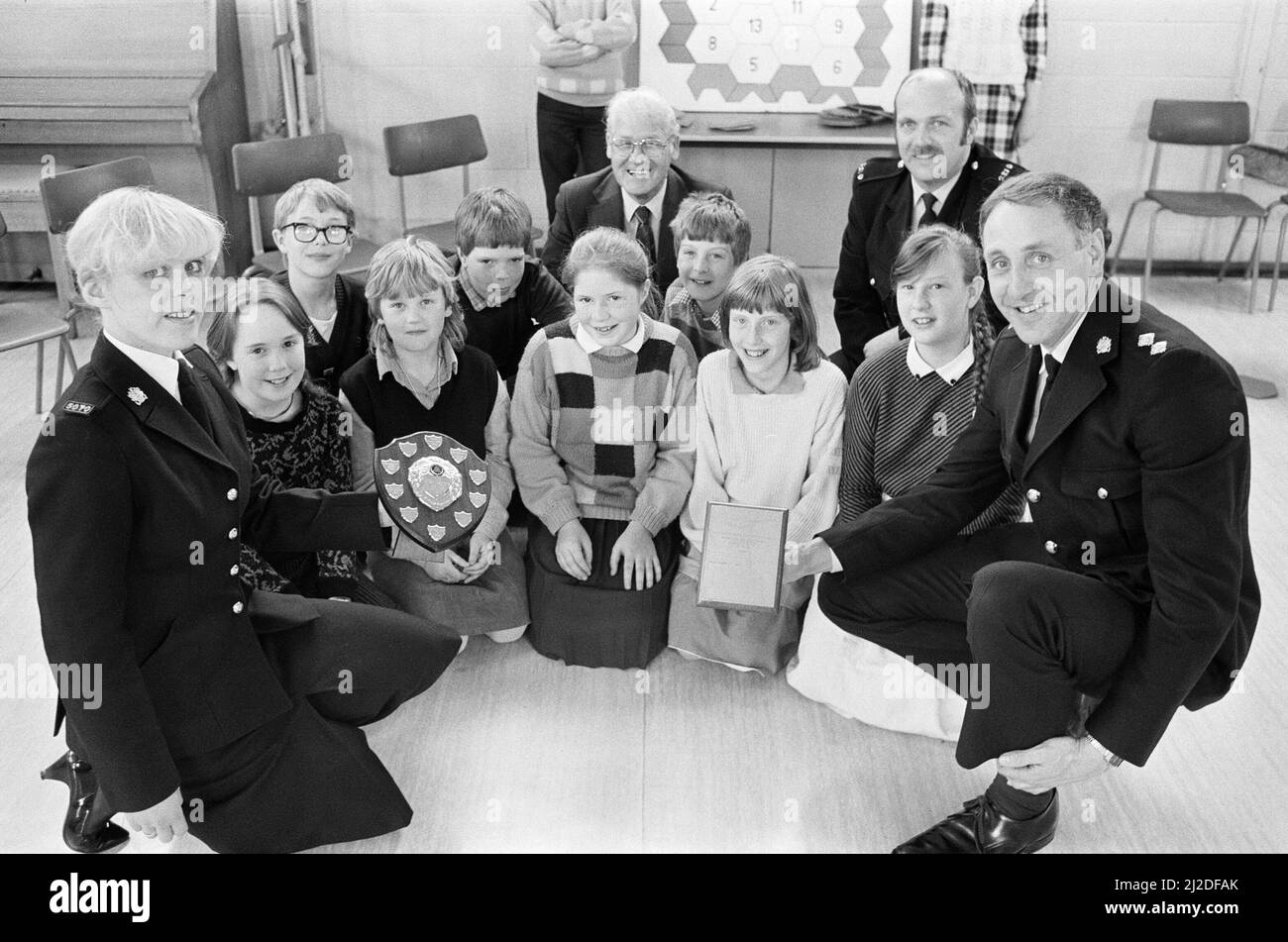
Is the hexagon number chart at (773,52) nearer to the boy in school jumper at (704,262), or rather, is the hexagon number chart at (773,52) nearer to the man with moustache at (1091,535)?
the boy in school jumper at (704,262)

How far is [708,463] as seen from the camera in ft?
8.96

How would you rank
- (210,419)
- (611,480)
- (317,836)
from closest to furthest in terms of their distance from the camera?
(210,419), (317,836), (611,480)

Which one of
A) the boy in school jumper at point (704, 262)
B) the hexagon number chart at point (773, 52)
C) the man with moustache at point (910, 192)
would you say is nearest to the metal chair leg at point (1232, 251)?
the hexagon number chart at point (773, 52)

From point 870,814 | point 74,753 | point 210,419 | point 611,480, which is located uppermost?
point 210,419

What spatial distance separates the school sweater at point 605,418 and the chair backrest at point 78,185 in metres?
1.82

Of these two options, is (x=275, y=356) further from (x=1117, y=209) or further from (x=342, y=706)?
(x=1117, y=209)

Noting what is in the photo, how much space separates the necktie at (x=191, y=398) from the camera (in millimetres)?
1895

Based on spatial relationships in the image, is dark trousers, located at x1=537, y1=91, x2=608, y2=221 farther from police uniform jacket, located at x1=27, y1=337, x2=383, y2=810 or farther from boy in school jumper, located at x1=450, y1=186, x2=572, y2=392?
police uniform jacket, located at x1=27, y1=337, x2=383, y2=810

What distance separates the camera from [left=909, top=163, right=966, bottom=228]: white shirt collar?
3314 mm

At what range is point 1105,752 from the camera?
2021mm

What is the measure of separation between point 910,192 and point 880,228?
0.42 feet

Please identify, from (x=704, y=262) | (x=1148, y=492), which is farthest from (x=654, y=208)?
(x=1148, y=492)

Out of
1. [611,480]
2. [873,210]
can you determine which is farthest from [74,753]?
[873,210]

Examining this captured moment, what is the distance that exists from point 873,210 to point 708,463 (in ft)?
3.88
